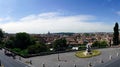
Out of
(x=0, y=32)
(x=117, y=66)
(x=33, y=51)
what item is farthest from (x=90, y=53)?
(x=0, y=32)

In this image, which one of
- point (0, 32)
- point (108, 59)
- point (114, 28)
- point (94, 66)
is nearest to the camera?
point (94, 66)

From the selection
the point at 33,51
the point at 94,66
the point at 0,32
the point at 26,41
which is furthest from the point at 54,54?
the point at 0,32

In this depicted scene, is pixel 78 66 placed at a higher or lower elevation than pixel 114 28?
lower

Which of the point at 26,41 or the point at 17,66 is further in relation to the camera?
the point at 26,41

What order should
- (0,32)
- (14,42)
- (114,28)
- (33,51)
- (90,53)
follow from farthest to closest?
(0,32), (114,28), (14,42), (33,51), (90,53)

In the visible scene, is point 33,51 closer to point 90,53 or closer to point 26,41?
point 90,53

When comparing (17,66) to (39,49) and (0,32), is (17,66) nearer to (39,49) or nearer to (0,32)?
(39,49)
